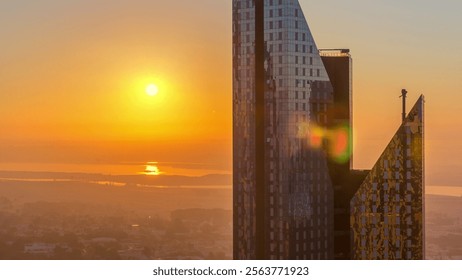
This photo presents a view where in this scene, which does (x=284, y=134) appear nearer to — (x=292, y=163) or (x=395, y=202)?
(x=292, y=163)

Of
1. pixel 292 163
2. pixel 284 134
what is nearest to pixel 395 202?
pixel 292 163

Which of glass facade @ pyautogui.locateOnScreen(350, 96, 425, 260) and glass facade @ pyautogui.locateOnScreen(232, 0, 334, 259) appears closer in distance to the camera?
glass facade @ pyautogui.locateOnScreen(350, 96, 425, 260)

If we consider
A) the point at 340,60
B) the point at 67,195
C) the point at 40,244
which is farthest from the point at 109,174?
the point at 340,60

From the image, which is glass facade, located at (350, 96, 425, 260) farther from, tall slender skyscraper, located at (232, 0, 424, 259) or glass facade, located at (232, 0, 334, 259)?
glass facade, located at (232, 0, 334, 259)

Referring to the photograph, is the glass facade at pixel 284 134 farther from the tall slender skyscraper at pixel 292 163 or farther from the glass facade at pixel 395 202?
the glass facade at pixel 395 202

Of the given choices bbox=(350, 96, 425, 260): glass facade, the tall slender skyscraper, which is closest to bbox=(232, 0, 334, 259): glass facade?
the tall slender skyscraper
